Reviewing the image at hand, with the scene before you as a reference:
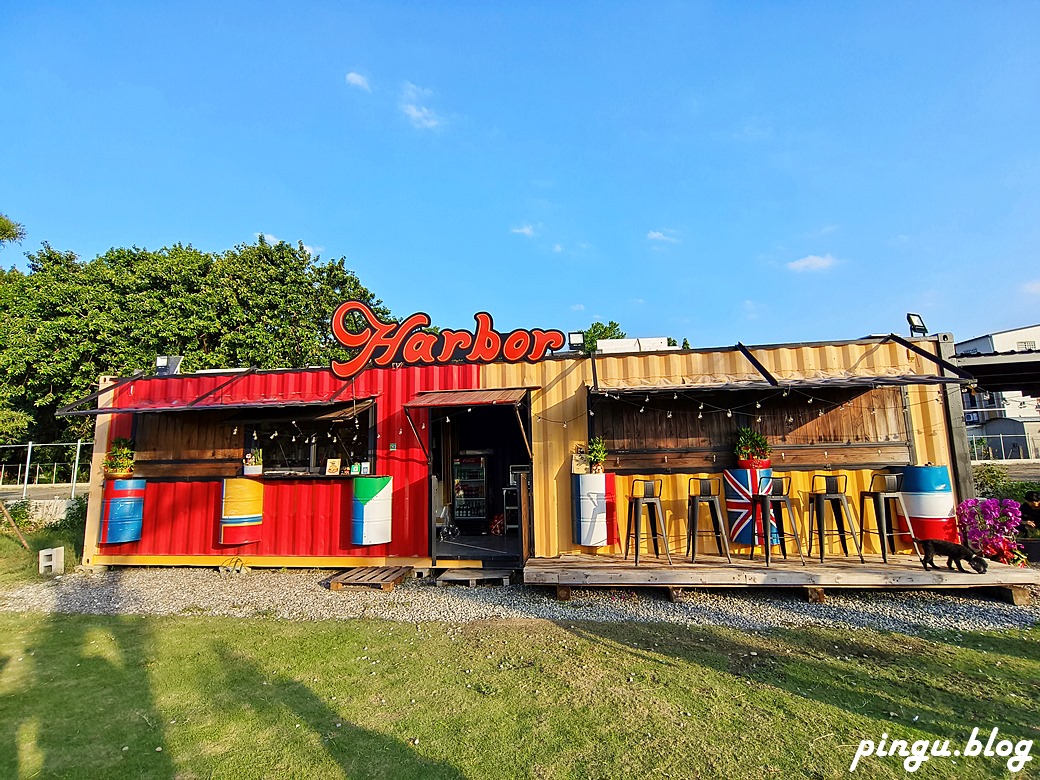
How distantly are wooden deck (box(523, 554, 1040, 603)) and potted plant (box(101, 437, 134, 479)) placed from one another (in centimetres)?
722

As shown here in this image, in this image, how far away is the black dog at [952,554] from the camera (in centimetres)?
552

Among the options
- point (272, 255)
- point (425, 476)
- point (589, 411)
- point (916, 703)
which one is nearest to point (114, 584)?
point (425, 476)

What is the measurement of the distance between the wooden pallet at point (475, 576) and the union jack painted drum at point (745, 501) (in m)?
3.21

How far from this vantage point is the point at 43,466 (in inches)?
618

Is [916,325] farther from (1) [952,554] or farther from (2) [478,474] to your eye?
(2) [478,474]

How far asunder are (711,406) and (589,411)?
1.78m

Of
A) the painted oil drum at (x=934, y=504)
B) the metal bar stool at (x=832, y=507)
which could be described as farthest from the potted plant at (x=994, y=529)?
the metal bar stool at (x=832, y=507)

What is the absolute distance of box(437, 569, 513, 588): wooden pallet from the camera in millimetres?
6855

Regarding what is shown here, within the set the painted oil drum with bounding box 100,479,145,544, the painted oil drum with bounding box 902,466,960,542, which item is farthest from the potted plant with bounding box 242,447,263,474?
the painted oil drum with bounding box 902,466,960,542

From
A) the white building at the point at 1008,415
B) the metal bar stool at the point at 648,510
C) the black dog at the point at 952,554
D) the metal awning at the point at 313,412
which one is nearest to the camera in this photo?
the black dog at the point at 952,554

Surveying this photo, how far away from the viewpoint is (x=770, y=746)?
2.92 metres

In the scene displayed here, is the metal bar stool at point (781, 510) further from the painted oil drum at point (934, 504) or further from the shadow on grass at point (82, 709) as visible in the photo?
the shadow on grass at point (82, 709)

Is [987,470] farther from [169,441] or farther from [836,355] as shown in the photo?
[169,441]

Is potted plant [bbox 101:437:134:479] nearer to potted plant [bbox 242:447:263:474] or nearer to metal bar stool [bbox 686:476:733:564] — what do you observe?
potted plant [bbox 242:447:263:474]
